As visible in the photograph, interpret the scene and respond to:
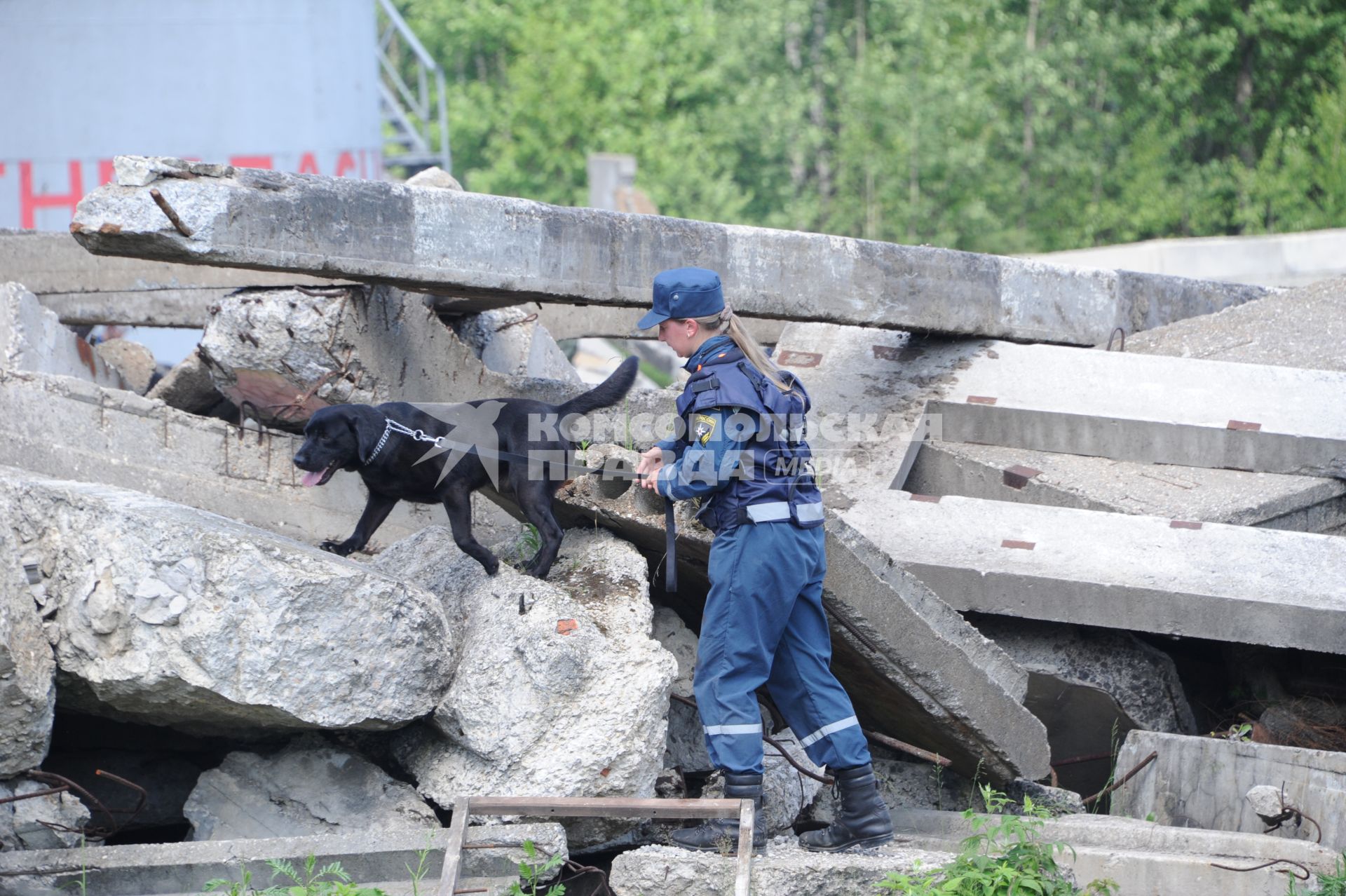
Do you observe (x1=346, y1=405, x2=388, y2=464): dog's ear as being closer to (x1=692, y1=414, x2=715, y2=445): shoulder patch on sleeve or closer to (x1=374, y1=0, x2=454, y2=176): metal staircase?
(x1=692, y1=414, x2=715, y2=445): shoulder patch on sleeve

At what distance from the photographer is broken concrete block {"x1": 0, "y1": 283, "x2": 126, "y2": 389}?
5.83 m

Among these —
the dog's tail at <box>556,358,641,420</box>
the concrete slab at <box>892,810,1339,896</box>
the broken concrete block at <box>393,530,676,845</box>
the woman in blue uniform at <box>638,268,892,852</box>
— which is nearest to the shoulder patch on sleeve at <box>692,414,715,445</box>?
the woman in blue uniform at <box>638,268,892,852</box>

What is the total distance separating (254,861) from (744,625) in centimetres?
160

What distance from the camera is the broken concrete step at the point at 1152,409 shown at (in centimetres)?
589

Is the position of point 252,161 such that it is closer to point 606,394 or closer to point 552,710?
point 606,394

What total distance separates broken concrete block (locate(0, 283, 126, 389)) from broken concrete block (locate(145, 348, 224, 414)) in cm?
47

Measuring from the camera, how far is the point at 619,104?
96.8 ft

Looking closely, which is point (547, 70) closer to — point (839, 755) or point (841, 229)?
point (841, 229)

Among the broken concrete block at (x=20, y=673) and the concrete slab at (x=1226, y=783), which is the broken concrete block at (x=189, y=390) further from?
the concrete slab at (x=1226, y=783)

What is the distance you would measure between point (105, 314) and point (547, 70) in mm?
24785

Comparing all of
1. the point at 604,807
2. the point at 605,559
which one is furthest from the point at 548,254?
the point at 604,807

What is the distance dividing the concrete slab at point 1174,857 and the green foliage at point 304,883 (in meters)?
1.84

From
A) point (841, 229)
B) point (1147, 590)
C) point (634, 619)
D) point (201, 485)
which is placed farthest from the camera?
point (841, 229)

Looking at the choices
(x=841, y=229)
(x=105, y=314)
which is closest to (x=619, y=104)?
(x=841, y=229)
